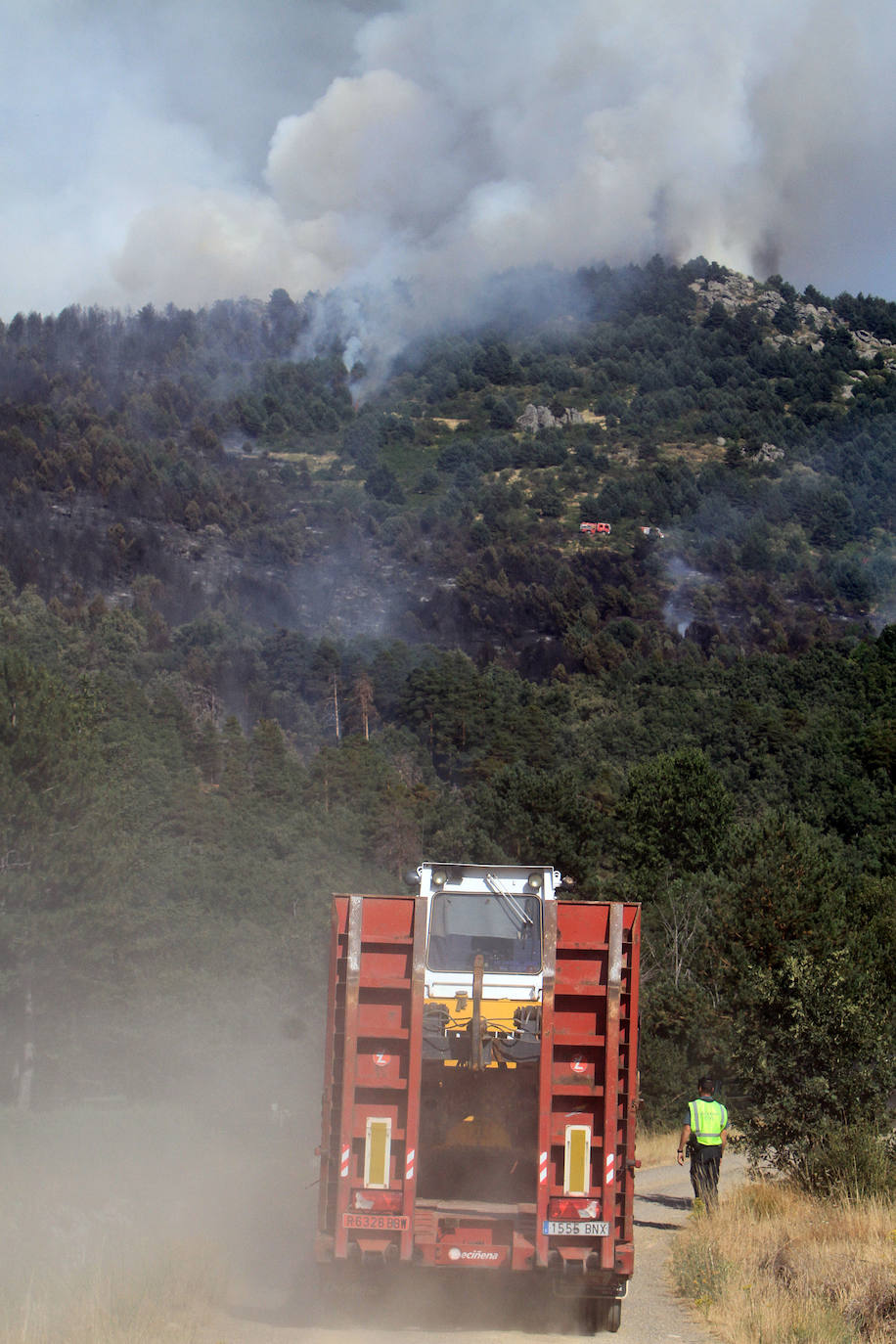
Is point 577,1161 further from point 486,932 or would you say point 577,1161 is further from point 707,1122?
point 707,1122

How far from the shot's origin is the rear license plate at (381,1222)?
1129 cm

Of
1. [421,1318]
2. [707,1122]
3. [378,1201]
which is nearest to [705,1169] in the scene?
[707,1122]

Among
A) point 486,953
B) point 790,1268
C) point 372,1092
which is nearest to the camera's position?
point 372,1092

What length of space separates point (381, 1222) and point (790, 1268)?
4.22 meters

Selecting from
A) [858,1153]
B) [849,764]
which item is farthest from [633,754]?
[858,1153]

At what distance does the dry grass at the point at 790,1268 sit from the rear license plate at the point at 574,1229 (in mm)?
1297

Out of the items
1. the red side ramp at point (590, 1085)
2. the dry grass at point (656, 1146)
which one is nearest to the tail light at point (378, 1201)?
the red side ramp at point (590, 1085)

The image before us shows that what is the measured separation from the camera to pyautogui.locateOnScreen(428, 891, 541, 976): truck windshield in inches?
517

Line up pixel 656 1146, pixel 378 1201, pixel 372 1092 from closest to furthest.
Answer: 1. pixel 378 1201
2. pixel 372 1092
3. pixel 656 1146

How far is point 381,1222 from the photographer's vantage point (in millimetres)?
11320

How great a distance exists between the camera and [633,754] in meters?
114

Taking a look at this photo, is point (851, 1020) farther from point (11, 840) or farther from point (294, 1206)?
point (11, 840)

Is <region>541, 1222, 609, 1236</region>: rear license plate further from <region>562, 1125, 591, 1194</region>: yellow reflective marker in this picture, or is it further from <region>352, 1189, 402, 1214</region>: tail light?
<region>352, 1189, 402, 1214</region>: tail light

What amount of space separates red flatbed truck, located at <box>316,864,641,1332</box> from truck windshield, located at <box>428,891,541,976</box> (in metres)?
0.65
